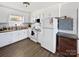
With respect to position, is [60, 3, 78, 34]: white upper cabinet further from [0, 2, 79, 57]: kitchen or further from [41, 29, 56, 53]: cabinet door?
[41, 29, 56, 53]: cabinet door

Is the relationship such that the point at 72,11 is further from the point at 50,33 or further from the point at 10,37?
the point at 10,37

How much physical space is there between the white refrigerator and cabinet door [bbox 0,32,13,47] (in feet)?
5.47

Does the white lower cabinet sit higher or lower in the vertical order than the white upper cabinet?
lower

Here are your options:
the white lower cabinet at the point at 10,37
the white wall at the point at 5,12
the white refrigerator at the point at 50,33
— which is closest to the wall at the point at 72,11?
the white refrigerator at the point at 50,33

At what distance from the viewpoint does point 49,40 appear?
11.2ft

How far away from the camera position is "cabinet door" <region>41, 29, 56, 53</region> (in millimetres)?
3220

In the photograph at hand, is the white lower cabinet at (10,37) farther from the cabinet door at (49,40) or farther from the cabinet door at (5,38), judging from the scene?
the cabinet door at (49,40)

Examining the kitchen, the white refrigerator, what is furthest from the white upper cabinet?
the white refrigerator

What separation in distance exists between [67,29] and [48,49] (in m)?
1.12

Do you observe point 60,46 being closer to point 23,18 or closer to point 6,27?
point 6,27

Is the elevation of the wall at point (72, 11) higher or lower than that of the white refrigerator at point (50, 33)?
higher

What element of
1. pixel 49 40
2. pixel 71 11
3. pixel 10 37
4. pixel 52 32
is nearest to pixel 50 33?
pixel 52 32

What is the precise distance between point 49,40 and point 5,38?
2.01 metres

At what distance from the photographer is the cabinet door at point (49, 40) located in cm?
322
